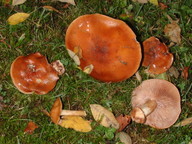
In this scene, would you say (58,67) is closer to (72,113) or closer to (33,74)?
(33,74)

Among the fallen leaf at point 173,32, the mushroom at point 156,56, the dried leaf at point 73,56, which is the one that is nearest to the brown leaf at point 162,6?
the fallen leaf at point 173,32

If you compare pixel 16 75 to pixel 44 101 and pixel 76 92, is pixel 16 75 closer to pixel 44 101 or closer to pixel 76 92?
pixel 44 101

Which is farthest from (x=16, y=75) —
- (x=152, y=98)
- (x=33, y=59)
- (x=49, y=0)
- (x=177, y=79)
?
(x=177, y=79)

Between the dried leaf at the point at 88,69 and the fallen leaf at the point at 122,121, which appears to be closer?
the dried leaf at the point at 88,69

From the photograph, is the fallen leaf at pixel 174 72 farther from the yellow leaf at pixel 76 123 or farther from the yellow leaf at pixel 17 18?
the yellow leaf at pixel 17 18

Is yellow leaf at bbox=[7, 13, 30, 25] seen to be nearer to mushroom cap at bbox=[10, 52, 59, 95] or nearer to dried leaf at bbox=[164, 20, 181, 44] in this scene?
mushroom cap at bbox=[10, 52, 59, 95]
